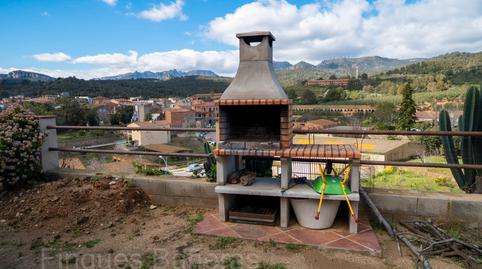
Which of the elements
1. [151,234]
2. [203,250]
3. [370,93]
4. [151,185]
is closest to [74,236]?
[151,234]

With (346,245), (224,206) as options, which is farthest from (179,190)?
(346,245)

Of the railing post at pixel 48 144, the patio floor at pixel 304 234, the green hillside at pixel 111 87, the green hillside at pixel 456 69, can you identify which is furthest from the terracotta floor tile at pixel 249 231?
the green hillside at pixel 111 87

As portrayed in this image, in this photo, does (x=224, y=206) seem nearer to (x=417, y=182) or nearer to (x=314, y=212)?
(x=314, y=212)

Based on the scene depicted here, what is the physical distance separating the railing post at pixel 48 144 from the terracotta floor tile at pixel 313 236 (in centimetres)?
379

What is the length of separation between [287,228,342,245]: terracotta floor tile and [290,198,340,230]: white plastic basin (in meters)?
0.07

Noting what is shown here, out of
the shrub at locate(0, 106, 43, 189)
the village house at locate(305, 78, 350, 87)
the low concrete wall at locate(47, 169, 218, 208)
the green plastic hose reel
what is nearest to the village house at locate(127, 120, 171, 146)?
the shrub at locate(0, 106, 43, 189)

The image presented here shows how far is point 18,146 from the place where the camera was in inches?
161

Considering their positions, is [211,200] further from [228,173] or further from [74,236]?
[74,236]

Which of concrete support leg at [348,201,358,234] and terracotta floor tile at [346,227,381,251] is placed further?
concrete support leg at [348,201,358,234]

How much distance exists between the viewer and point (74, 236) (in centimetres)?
315

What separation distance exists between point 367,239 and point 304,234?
0.58 m

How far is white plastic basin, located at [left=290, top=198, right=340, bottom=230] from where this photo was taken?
10.0ft

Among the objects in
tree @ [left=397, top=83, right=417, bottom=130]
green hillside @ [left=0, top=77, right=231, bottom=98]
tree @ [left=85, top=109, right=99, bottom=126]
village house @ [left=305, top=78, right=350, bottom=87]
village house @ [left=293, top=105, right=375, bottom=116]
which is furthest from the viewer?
village house @ [left=305, top=78, right=350, bottom=87]

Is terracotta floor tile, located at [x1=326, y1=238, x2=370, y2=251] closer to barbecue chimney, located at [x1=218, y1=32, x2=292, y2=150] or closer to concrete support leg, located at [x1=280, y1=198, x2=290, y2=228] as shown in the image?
concrete support leg, located at [x1=280, y1=198, x2=290, y2=228]
